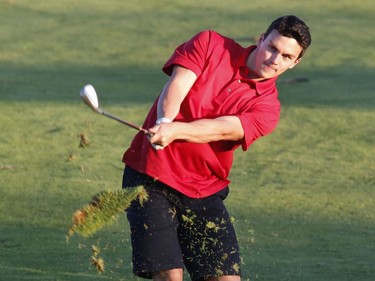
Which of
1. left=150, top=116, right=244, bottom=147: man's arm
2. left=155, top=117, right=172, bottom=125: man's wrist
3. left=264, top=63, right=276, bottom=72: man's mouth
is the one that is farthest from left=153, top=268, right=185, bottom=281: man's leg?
left=264, top=63, right=276, bottom=72: man's mouth


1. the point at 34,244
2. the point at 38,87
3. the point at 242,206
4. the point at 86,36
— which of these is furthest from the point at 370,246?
the point at 86,36

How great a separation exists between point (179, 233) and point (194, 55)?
3.12 feet

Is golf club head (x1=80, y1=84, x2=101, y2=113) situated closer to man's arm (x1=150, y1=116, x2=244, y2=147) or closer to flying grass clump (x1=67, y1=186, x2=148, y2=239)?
man's arm (x1=150, y1=116, x2=244, y2=147)

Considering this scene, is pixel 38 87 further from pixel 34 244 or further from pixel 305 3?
pixel 305 3

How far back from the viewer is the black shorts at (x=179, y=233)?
5957 millimetres

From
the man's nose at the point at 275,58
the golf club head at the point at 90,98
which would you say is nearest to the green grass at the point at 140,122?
the man's nose at the point at 275,58

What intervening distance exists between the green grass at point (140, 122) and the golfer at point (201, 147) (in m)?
1.72

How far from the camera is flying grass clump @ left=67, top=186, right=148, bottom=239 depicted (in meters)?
5.91

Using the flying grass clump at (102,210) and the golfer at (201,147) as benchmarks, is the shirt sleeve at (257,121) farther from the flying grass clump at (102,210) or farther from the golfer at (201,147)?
the flying grass clump at (102,210)

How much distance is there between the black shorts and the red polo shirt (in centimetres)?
8

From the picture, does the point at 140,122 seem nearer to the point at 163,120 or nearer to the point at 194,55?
the point at 194,55

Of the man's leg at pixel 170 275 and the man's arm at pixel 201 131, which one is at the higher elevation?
the man's arm at pixel 201 131

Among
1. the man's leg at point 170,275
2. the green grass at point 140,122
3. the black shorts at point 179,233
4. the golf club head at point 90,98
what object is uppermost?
the golf club head at point 90,98

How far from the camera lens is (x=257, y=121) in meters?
A: 6.09
